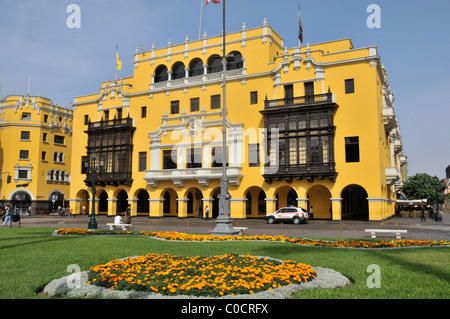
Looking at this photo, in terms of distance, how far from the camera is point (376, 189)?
3284cm

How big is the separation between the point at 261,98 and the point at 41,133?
1596 inches

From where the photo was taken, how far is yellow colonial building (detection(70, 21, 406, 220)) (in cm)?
3438

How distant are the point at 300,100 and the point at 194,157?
1354 cm

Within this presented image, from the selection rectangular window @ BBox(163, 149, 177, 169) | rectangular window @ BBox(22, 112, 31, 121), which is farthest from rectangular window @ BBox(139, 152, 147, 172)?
rectangular window @ BBox(22, 112, 31, 121)

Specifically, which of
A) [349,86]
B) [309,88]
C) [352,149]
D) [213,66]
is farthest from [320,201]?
[213,66]

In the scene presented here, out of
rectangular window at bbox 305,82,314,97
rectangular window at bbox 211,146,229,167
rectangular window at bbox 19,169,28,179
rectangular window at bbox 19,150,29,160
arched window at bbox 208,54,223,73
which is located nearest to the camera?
rectangular window at bbox 305,82,314,97

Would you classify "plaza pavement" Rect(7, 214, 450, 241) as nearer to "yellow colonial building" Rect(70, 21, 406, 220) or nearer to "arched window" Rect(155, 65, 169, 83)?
"yellow colonial building" Rect(70, 21, 406, 220)

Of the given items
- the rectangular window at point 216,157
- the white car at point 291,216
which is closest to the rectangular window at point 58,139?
the rectangular window at point 216,157

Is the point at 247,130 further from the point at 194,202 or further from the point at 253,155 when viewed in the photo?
the point at 194,202

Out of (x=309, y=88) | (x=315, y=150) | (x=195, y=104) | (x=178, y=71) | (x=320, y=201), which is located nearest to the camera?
(x=315, y=150)

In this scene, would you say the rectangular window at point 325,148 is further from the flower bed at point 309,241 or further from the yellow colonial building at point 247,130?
the flower bed at point 309,241

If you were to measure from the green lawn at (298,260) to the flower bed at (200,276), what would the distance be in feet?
2.92

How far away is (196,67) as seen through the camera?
44312mm

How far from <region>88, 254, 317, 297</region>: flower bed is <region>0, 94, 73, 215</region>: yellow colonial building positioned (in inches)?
2175
